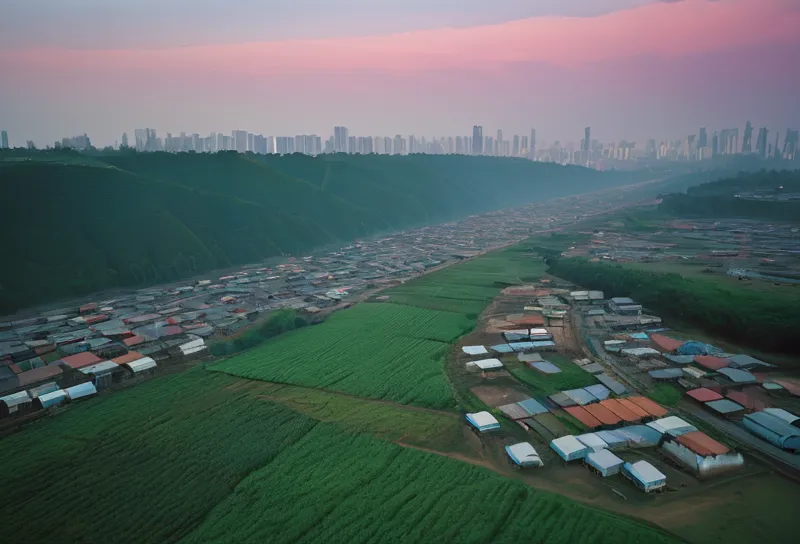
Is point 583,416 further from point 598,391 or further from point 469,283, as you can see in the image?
point 469,283

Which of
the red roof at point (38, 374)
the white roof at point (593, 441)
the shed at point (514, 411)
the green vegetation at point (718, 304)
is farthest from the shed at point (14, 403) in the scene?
the green vegetation at point (718, 304)

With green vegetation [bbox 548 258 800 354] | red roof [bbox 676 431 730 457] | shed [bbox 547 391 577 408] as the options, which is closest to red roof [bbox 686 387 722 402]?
red roof [bbox 676 431 730 457]

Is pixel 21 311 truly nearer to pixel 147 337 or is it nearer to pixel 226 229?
pixel 147 337

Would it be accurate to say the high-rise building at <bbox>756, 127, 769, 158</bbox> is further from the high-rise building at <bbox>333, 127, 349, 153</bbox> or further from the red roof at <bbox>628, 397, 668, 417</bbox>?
the red roof at <bbox>628, 397, 668, 417</bbox>

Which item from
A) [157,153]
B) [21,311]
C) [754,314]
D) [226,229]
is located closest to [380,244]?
[226,229]

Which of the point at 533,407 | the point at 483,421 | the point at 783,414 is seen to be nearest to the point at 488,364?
the point at 533,407

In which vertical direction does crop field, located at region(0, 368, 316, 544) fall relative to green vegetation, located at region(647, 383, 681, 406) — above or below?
below
